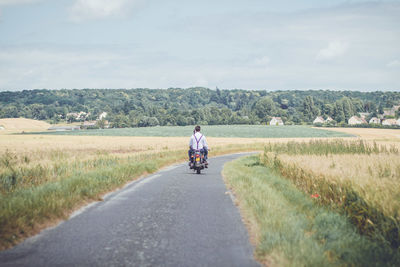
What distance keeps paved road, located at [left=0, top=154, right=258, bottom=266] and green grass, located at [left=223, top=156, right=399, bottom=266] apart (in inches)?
12.8

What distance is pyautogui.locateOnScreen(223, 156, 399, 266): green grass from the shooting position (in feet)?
17.8

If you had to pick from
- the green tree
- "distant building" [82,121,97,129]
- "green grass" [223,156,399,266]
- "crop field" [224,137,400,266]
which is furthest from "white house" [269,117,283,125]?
"green grass" [223,156,399,266]

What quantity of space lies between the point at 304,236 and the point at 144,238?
2.57m

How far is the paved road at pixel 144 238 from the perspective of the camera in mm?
5590

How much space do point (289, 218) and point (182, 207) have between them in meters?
2.85

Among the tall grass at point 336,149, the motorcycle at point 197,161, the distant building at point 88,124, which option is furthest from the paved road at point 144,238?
the distant building at point 88,124

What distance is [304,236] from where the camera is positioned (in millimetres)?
6438

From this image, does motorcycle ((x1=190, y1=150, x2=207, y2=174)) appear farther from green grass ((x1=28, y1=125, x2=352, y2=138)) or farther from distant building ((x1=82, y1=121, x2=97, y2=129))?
distant building ((x1=82, y1=121, x2=97, y2=129))

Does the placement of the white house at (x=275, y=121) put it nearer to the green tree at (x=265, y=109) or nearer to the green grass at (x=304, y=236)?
the green tree at (x=265, y=109)

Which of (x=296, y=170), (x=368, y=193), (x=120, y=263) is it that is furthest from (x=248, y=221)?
(x=296, y=170)

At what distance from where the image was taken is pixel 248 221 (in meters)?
8.15

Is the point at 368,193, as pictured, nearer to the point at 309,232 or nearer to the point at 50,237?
the point at 309,232

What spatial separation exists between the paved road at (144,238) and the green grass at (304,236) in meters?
0.32

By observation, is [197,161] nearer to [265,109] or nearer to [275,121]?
[275,121]
